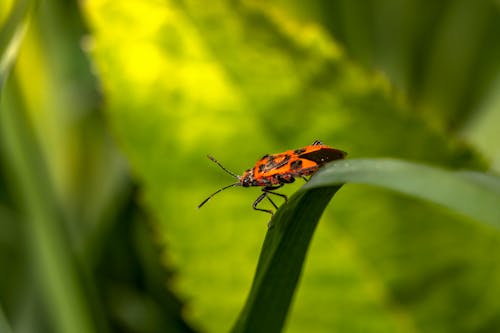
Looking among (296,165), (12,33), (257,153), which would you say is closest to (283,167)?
(296,165)

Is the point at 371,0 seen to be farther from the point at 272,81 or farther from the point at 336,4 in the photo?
the point at 272,81

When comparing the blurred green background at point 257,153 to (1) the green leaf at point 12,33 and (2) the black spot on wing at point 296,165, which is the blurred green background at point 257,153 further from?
(2) the black spot on wing at point 296,165

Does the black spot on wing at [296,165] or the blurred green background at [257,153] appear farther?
the blurred green background at [257,153]

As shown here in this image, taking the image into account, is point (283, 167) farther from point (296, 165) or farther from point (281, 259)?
point (281, 259)

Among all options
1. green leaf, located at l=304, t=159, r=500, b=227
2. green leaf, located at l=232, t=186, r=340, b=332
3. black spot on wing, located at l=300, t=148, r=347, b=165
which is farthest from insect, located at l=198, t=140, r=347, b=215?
green leaf, located at l=304, t=159, r=500, b=227

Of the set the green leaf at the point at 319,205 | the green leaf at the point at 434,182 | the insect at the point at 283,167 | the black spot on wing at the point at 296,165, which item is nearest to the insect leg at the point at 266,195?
the insect at the point at 283,167

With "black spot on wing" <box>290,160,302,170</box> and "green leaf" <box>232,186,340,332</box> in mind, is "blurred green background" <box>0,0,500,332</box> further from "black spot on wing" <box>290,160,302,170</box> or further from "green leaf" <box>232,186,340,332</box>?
"green leaf" <box>232,186,340,332</box>
